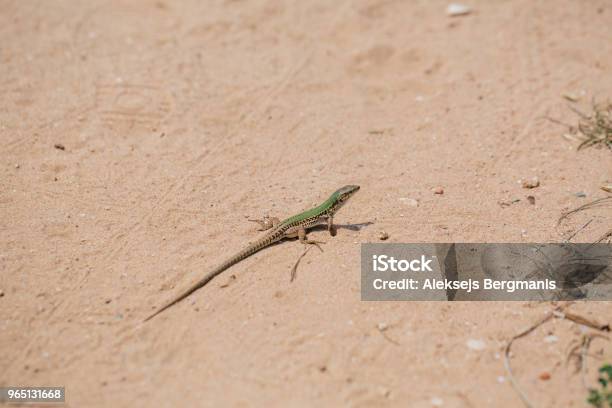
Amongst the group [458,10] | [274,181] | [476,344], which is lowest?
[476,344]

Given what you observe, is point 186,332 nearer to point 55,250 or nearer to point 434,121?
point 55,250

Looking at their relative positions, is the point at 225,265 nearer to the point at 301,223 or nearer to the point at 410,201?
the point at 301,223

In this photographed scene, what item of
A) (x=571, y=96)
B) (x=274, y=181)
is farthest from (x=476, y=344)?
(x=571, y=96)

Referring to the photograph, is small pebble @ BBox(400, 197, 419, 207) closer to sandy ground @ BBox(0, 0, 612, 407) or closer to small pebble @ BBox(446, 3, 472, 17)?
sandy ground @ BBox(0, 0, 612, 407)

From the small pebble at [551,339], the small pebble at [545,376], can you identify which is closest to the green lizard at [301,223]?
the small pebble at [551,339]

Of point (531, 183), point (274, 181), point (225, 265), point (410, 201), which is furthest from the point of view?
point (274, 181)

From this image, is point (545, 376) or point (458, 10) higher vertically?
point (458, 10)

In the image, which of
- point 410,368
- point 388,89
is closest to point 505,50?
point 388,89

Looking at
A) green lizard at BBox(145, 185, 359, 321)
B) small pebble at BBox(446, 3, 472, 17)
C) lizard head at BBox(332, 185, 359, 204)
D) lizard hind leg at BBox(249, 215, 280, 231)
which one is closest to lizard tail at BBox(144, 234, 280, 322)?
green lizard at BBox(145, 185, 359, 321)
